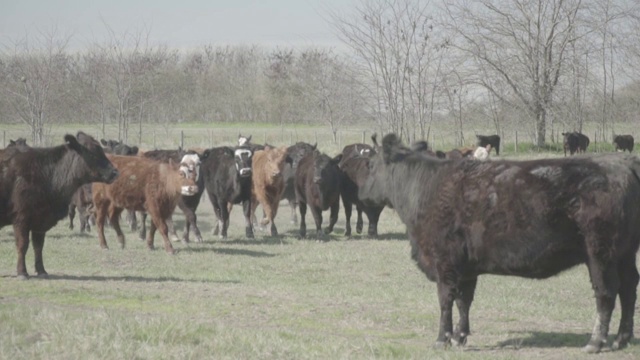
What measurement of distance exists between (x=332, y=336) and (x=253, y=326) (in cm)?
120

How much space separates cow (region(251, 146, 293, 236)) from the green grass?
2.26 metres

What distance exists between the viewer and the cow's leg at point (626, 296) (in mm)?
9078

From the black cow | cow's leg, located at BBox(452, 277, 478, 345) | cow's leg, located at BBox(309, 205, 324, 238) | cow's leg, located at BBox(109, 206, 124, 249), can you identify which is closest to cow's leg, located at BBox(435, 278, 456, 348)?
cow's leg, located at BBox(452, 277, 478, 345)

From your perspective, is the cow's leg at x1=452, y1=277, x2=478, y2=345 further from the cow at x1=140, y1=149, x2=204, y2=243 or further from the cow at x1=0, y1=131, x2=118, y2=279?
the cow at x1=140, y1=149, x2=204, y2=243

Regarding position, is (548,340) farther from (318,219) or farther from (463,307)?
(318,219)

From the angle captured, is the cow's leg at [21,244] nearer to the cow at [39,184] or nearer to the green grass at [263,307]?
the cow at [39,184]

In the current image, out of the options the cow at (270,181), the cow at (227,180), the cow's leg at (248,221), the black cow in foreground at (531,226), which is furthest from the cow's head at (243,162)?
the black cow in foreground at (531,226)

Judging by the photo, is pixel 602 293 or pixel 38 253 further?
pixel 38 253

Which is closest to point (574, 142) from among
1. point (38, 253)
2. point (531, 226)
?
point (38, 253)

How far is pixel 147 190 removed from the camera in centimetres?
1853

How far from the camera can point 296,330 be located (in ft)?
33.4

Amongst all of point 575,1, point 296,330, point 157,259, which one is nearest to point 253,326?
point 296,330

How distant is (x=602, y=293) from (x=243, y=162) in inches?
567

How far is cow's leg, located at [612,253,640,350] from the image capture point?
9078mm
